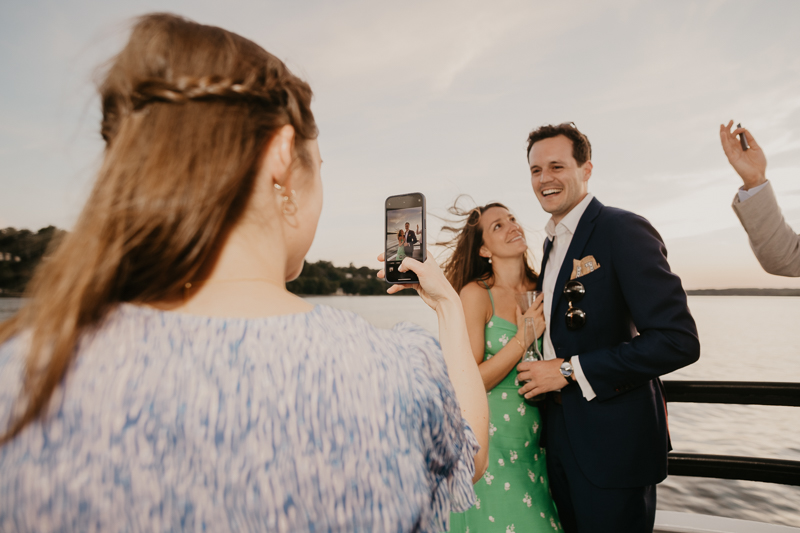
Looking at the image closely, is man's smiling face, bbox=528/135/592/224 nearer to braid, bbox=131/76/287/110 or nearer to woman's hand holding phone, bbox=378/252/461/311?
woman's hand holding phone, bbox=378/252/461/311

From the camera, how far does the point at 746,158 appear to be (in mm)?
1990

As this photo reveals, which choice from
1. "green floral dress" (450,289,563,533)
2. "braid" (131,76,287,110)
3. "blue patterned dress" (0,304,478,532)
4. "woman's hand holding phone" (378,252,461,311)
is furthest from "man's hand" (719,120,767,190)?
"braid" (131,76,287,110)

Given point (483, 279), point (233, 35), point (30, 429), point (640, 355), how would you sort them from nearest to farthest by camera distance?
point (30, 429), point (233, 35), point (640, 355), point (483, 279)

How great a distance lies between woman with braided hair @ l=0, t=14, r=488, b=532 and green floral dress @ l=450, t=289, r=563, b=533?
1.89m

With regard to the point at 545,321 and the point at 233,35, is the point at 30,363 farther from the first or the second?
the point at 545,321

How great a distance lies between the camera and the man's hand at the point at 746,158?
1943 millimetres

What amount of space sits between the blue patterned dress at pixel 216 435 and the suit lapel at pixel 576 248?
5.40 feet

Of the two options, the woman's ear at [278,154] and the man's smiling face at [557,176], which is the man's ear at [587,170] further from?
the woman's ear at [278,154]

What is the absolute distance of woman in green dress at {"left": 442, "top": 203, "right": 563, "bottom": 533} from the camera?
2.27 m

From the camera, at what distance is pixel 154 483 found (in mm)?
490

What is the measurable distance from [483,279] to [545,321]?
0.83 meters

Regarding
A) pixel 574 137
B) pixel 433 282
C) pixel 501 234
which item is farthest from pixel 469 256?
pixel 433 282

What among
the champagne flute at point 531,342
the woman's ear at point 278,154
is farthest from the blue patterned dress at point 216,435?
the champagne flute at point 531,342

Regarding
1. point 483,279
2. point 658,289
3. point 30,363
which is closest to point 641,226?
point 658,289
